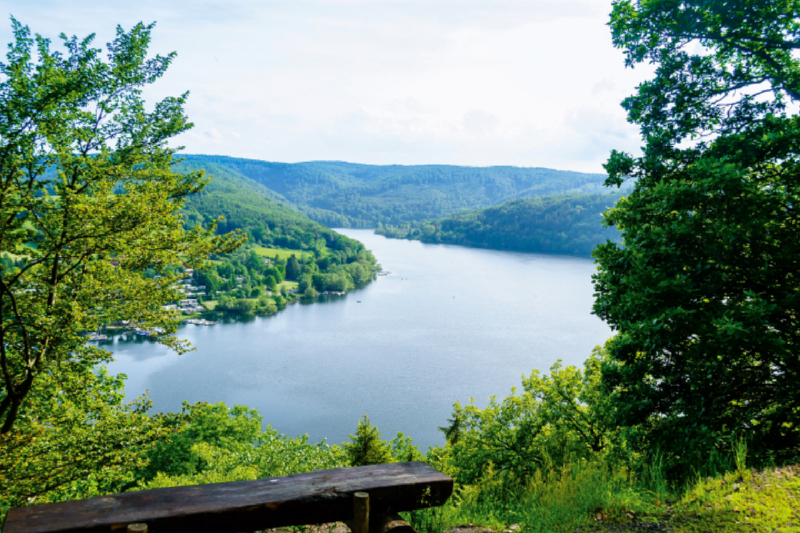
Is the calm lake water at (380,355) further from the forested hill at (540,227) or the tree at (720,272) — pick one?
the forested hill at (540,227)

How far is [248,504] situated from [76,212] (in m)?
4.33

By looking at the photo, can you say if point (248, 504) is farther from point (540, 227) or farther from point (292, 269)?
point (540, 227)

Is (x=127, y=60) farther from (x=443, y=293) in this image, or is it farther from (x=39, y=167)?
(x=443, y=293)

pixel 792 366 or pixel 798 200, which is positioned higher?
pixel 798 200

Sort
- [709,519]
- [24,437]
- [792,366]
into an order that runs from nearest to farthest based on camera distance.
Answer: [709,519] < [792,366] < [24,437]

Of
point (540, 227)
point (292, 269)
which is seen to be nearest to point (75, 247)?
point (292, 269)

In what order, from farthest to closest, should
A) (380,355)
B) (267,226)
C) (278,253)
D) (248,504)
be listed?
(267,226) → (278,253) → (380,355) → (248,504)

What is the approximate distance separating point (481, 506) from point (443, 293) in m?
76.2

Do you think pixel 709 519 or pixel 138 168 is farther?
pixel 138 168

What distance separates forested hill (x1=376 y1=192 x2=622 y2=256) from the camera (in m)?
127

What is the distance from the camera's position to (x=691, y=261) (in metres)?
5.12

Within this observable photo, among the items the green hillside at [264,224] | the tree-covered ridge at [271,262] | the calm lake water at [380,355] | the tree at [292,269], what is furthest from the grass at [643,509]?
the green hillside at [264,224]

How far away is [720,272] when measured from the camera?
5074 mm

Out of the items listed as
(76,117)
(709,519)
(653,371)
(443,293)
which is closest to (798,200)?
(653,371)
